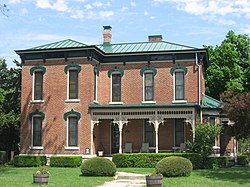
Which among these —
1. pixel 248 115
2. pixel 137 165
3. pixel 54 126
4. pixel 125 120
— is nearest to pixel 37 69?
pixel 54 126

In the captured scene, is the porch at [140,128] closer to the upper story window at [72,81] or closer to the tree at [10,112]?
the upper story window at [72,81]

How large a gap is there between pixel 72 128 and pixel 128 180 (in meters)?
10.5

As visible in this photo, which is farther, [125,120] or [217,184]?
[125,120]

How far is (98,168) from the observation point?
23609 millimetres

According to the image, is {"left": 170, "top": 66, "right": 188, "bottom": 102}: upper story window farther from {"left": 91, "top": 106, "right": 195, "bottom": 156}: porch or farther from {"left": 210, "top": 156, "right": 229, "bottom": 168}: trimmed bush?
{"left": 210, "top": 156, "right": 229, "bottom": 168}: trimmed bush

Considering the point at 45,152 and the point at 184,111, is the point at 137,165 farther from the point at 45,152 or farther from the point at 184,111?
the point at 45,152

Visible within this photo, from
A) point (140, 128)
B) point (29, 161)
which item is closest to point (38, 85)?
point (29, 161)

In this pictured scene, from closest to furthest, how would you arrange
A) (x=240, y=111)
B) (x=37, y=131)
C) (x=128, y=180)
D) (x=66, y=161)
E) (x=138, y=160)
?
(x=128, y=180) < (x=240, y=111) < (x=138, y=160) < (x=66, y=161) < (x=37, y=131)

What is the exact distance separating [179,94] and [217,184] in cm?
1421

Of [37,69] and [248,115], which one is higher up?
[37,69]

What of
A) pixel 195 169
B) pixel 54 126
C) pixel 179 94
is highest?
pixel 179 94

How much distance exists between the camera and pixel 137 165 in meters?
29.6

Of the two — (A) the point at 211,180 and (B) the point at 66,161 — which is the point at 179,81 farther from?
(A) the point at 211,180

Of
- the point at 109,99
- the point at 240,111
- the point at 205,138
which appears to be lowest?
the point at 205,138
